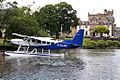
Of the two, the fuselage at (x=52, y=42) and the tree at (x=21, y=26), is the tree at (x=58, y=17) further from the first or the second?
the fuselage at (x=52, y=42)

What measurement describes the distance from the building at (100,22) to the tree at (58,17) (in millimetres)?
50465

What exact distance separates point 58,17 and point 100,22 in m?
58.3

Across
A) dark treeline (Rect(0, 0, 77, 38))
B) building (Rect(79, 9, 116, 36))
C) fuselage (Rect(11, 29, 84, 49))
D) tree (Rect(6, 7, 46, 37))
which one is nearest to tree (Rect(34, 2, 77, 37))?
dark treeline (Rect(0, 0, 77, 38))

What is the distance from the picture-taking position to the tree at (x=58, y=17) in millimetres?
129125

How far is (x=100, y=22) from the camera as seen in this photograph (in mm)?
191625

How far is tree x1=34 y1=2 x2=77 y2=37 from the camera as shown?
12912 centimetres

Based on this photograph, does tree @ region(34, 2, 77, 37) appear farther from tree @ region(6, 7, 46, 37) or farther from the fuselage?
the fuselage

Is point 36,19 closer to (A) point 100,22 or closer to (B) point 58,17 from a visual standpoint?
(B) point 58,17

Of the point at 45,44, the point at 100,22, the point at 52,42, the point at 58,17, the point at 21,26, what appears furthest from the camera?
the point at 100,22

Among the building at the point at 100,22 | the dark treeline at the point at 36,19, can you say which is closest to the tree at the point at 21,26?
the dark treeline at the point at 36,19

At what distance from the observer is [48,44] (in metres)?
64.6

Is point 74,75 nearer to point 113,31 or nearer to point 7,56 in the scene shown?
point 7,56

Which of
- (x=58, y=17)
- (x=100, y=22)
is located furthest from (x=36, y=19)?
(x=100, y=22)

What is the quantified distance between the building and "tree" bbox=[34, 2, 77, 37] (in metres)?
50.5
